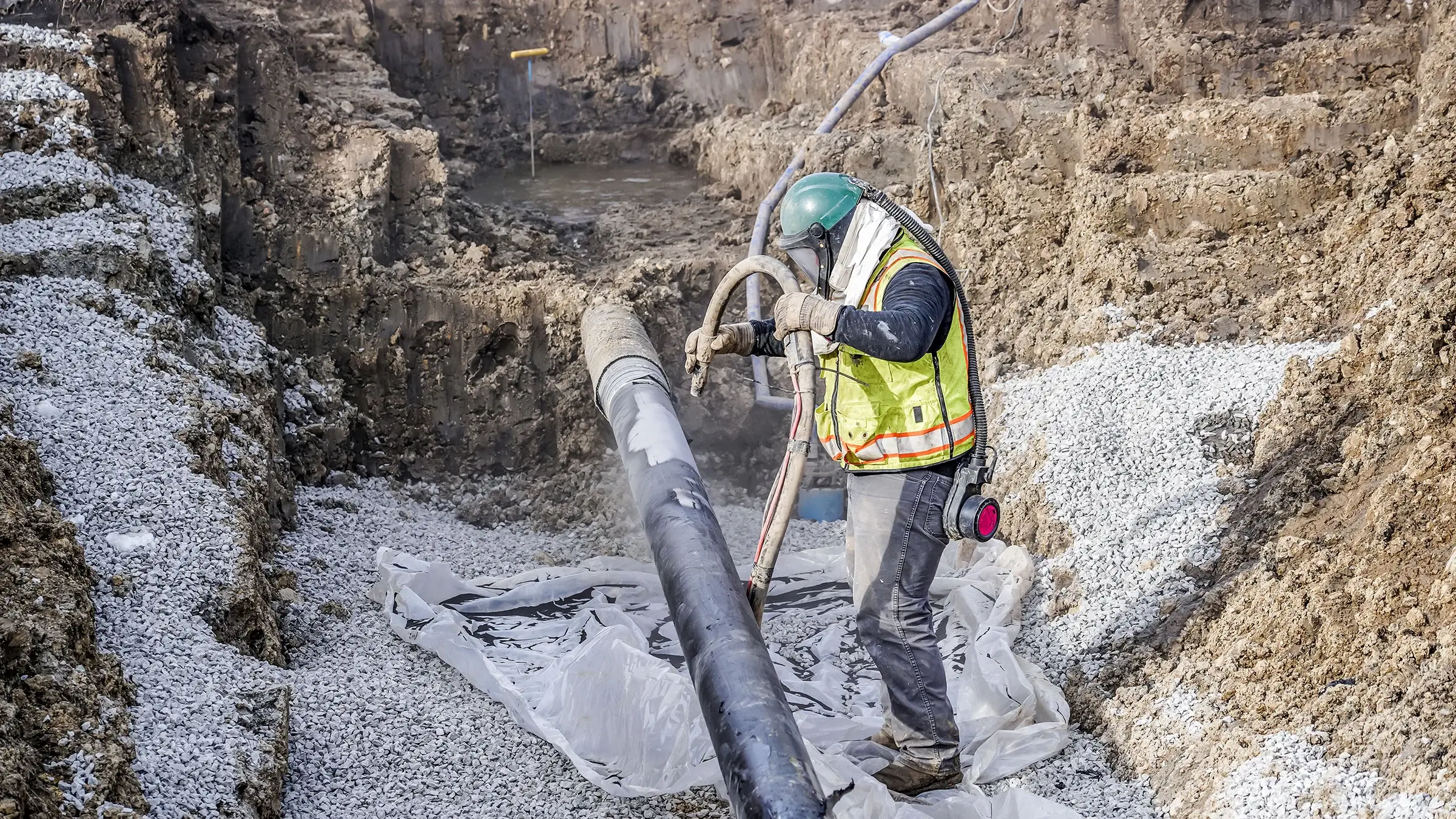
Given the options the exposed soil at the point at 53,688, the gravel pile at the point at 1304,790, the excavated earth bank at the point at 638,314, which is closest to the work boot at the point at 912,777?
the excavated earth bank at the point at 638,314

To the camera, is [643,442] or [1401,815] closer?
[1401,815]

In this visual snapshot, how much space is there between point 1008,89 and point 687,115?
5058 mm

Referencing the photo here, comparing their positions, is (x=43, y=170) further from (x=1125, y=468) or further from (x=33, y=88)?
(x=1125, y=468)

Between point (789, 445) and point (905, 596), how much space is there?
0.66 meters

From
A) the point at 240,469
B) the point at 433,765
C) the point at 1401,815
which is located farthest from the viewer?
the point at 240,469

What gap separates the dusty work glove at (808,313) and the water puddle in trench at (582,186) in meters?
5.98

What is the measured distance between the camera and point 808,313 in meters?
3.48

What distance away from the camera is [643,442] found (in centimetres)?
444

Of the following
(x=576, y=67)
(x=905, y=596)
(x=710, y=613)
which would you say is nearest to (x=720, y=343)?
(x=710, y=613)

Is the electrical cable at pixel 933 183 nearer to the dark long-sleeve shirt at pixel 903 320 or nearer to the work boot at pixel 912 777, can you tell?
the dark long-sleeve shirt at pixel 903 320

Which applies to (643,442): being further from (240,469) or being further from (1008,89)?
(1008,89)

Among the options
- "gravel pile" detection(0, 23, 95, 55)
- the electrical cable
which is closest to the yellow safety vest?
the electrical cable

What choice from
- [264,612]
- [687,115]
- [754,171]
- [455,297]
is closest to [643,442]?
[264,612]

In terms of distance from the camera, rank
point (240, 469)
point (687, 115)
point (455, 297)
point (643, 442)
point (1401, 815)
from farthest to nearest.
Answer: point (687, 115) < point (455, 297) < point (240, 469) < point (643, 442) < point (1401, 815)
